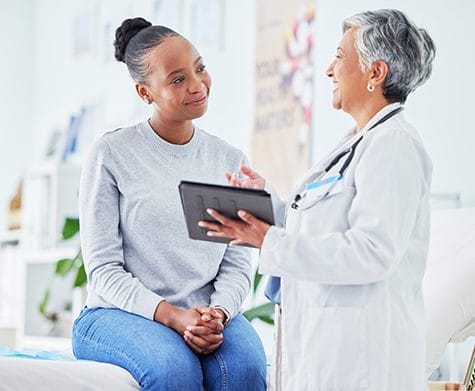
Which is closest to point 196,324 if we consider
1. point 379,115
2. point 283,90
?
point 379,115

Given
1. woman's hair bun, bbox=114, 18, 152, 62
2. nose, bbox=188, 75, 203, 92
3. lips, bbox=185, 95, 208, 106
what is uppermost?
woman's hair bun, bbox=114, 18, 152, 62

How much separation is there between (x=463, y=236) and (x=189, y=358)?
31.3 inches

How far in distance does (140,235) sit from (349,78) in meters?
0.58

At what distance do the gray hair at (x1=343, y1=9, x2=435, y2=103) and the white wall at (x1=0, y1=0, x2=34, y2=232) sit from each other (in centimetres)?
400

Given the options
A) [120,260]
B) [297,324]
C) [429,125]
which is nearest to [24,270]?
[429,125]

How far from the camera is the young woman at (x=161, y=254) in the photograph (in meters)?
1.95

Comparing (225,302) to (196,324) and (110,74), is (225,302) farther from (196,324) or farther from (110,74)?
(110,74)

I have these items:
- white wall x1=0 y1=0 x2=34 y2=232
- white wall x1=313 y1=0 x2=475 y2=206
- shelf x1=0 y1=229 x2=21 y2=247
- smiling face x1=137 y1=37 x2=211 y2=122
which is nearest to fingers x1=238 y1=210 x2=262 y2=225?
smiling face x1=137 y1=37 x2=211 y2=122

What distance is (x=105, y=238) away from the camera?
207 cm

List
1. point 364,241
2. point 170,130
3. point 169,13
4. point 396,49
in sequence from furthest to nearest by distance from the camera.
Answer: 1. point 169,13
2. point 170,130
3. point 396,49
4. point 364,241

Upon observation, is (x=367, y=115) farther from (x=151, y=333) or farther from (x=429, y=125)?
(x=429, y=125)

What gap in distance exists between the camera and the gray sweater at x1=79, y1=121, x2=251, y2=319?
208cm

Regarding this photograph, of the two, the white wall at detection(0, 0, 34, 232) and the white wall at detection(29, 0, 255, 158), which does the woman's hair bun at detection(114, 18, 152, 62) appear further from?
the white wall at detection(0, 0, 34, 232)

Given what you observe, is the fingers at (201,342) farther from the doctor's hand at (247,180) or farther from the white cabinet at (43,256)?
the white cabinet at (43,256)
